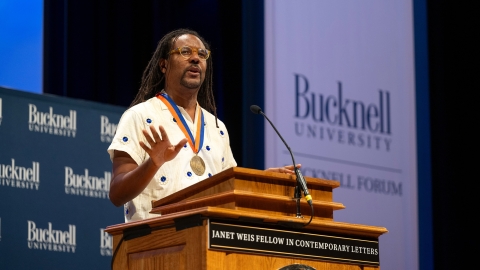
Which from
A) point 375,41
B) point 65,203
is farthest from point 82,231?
point 375,41

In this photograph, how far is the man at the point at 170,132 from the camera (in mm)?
2486

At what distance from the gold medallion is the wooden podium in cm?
30

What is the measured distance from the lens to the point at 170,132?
2.66 m

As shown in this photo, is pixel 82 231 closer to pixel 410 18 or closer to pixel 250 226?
pixel 250 226

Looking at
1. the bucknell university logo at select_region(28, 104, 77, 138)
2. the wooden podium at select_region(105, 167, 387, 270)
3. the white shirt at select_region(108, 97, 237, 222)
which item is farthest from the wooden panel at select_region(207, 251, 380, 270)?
the bucknell university logo at select_region(28, 104, 77, 138)

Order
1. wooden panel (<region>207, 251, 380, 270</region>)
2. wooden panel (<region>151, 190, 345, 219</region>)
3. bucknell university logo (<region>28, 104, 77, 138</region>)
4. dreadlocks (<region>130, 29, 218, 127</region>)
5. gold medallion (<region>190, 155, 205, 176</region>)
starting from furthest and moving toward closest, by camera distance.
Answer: bucknell university logo (<region>28, 104, 77, 138</region>)
dreadlocks (<region>130, 29, 218, 127</region>)
gold medallion (<region>190, 155, 205, 176</region>)
wooden panel (<region>151, 190, 345, 219</region>)
wooden panel (<region>207, 251, 380, 270</region>)

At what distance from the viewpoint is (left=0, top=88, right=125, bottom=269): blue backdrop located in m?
3.61

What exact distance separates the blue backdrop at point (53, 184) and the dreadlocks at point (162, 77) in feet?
2.94

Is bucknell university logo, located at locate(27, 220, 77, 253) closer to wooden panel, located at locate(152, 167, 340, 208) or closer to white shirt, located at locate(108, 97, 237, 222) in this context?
white shirt, located at locate(108, 97, 237, 222)

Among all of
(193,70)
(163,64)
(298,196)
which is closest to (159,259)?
(298,196)

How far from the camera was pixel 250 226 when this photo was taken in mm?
2102

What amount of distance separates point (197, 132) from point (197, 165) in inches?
5.4

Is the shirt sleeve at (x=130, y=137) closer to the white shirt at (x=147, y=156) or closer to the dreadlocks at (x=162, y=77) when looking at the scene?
the white shirt at (x=147, y=156)

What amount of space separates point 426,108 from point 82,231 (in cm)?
256
